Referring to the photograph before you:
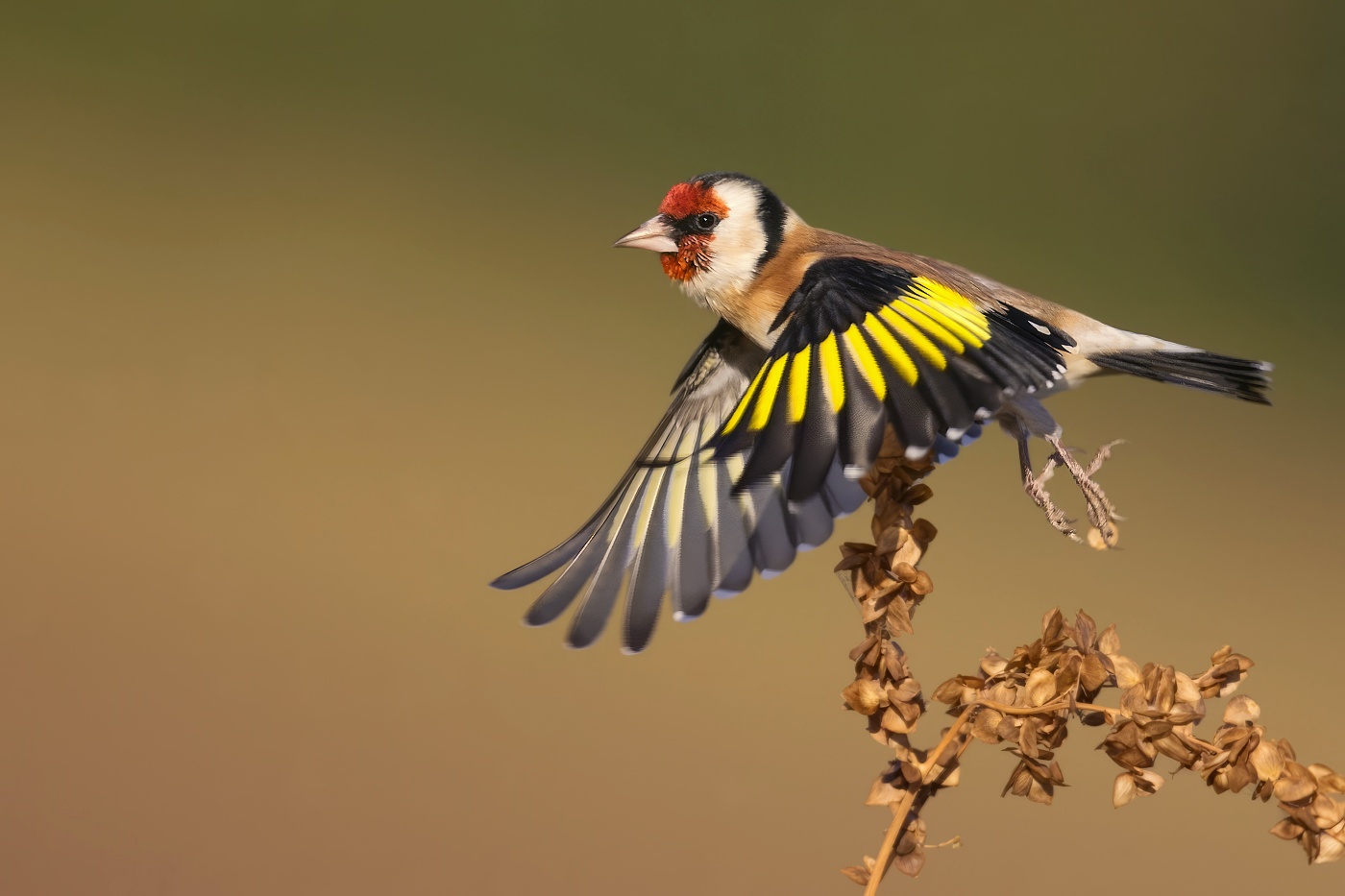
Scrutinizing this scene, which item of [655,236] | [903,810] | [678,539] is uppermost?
[655,236]

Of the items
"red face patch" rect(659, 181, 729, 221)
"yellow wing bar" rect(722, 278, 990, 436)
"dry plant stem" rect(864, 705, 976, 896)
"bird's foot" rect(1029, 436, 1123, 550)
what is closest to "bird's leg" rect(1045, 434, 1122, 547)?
"bird's foot" rect(1029, 436, 1123, 550)

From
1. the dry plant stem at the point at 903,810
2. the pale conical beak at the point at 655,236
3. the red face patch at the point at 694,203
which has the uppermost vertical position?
the red face patch at the point at 694,203

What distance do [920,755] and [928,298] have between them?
1.61 feet

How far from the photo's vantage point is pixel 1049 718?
0.73m

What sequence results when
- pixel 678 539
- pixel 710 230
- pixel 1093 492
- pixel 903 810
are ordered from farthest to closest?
pixel 710 230
pixel 678 539
pixel 1093 492
pixel 903 810

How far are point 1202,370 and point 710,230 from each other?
57 cm

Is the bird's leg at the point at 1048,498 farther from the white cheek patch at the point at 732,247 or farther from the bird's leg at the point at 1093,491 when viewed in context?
the white cheek patch at the point at 732,247

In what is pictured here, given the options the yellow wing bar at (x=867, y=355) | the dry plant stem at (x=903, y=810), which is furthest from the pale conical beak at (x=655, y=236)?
the dry plant stem at (x=903, y=810)

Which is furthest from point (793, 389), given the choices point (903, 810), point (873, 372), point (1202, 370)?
point (1202, 370)

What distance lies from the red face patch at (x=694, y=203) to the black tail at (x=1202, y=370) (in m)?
0.46

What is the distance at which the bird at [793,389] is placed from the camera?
93 cm

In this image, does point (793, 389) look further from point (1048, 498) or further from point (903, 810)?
point (903, 810)

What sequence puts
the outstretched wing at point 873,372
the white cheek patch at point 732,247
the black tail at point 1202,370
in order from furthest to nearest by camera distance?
the white cheek patch at point 732,247 → the black tail at point 1202,370 → the outstretched wing at point 873,372

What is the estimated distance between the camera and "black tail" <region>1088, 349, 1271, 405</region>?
Result: 130 cm
